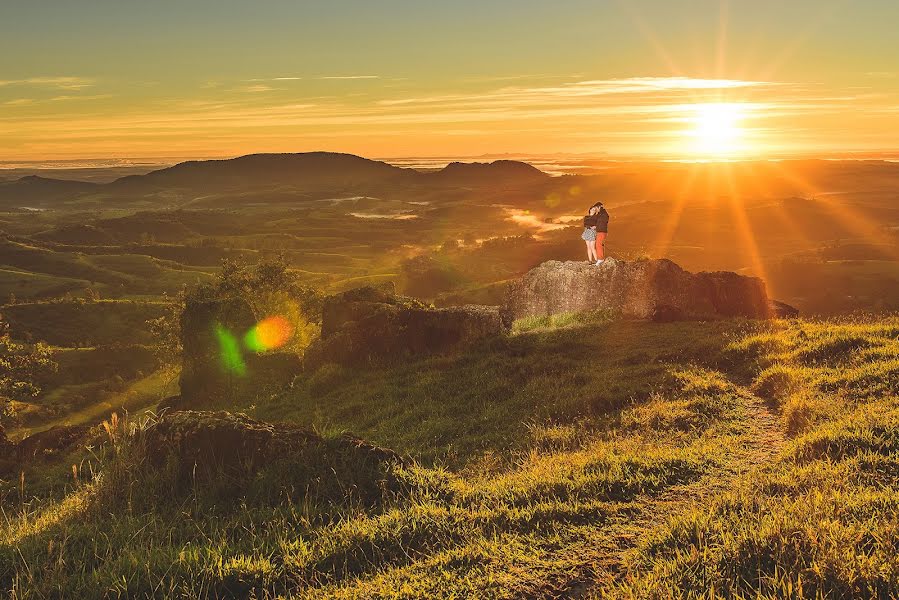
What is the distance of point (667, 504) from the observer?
7605 millimetres

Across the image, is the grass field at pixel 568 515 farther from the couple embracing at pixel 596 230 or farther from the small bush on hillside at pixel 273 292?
the small bush on hillside at pixel 273 292

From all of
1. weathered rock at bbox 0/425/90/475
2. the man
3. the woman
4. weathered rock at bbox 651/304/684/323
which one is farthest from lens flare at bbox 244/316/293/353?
weathered rock at bbox 651/304/684/323

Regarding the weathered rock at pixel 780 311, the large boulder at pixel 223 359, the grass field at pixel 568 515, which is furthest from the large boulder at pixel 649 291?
the large boulder at pixel 223 359

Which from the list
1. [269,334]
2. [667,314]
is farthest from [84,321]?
[667,314]

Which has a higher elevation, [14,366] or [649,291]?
[649,291]

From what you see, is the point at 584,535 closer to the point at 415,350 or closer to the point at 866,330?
the point at 866,330

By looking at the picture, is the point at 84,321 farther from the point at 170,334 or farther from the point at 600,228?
the point at 600,228

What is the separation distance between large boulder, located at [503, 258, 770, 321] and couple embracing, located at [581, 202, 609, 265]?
1.81 ft

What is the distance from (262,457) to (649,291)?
2086cm

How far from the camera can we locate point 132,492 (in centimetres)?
862

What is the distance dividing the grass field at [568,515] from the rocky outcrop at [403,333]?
38.6 feet

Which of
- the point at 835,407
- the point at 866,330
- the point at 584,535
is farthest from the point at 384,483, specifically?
the point at 866,330

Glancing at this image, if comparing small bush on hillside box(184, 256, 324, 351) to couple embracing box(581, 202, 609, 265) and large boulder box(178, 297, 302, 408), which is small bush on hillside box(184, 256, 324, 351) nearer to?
large boulder box(178, 297, 302, 408)

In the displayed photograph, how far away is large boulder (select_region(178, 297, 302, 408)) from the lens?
114 ft
